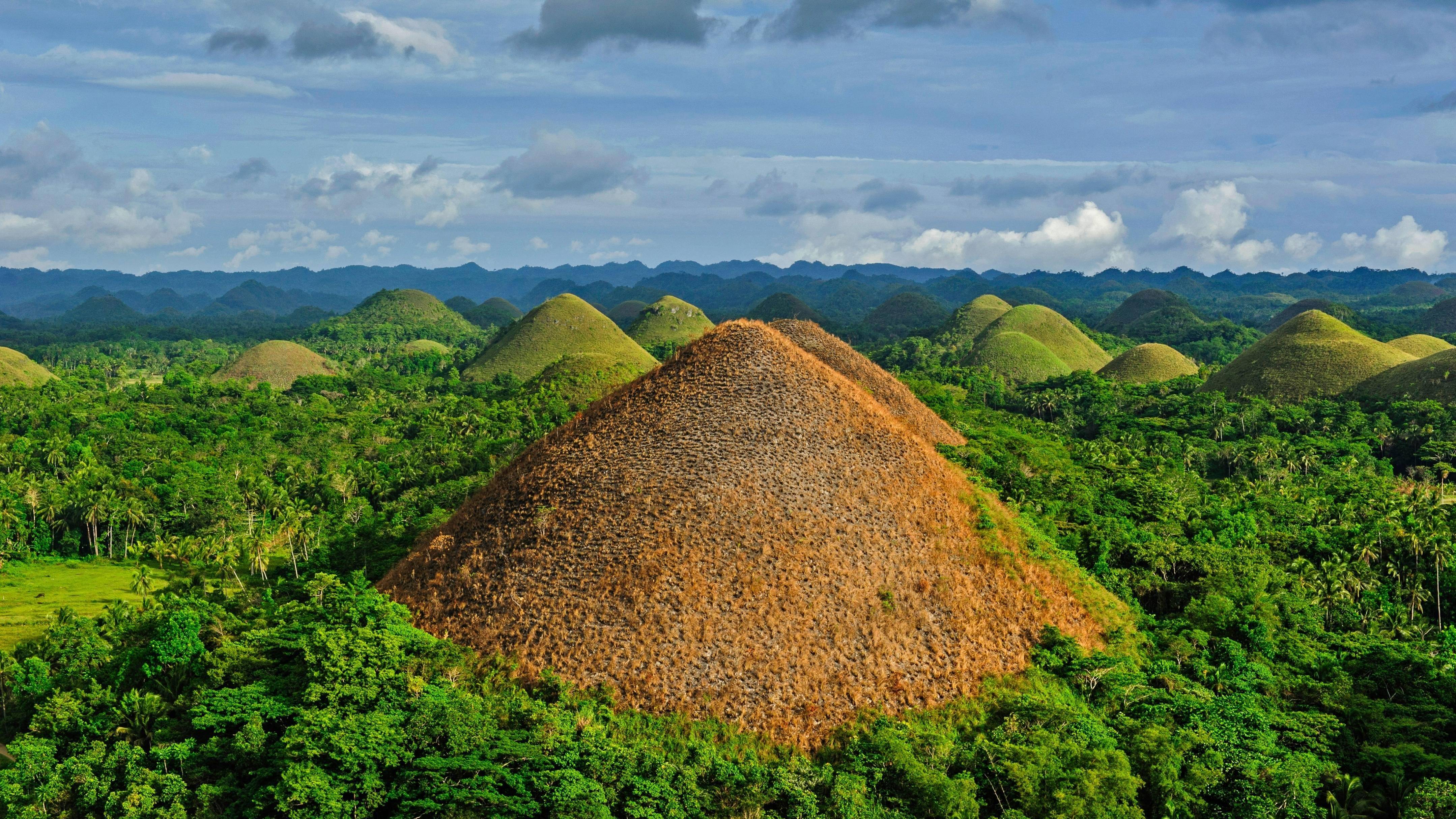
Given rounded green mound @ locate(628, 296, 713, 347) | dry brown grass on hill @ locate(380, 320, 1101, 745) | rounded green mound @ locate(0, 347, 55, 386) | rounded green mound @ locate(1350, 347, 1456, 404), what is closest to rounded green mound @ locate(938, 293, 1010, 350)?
rounded green mound @ locate(628, 296, 713, 347)

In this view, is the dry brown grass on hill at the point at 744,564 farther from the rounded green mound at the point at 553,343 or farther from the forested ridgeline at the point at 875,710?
the rounded green mound at the point at 553,343

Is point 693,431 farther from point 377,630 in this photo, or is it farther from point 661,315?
point 661,315

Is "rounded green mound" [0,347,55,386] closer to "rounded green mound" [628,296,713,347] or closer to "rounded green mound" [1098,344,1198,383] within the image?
"rounded green mound" [628,296,713,347]

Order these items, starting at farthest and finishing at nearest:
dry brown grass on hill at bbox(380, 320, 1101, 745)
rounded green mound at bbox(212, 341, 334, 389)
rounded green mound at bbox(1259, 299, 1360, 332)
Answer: rounded green mound at bbox(1259, 299, 1360, 332), rounded green mound at bbox(212, 341, 334, 389), dry brown grass on hill at bbox(380, 320, 1101, 745)

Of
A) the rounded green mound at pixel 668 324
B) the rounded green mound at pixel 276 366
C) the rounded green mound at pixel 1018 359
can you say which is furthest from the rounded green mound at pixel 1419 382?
the rounded green mound at pixel 276 366

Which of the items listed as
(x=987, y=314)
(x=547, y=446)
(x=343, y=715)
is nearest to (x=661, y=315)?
(x=987, y=314)

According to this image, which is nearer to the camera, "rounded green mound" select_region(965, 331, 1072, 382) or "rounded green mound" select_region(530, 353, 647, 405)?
"rounded green mound" select_region(530, 353, 647, 405)
